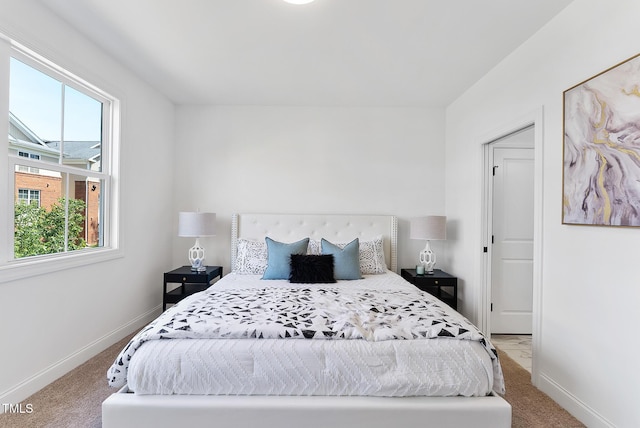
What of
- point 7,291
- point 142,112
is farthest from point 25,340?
point 142,112

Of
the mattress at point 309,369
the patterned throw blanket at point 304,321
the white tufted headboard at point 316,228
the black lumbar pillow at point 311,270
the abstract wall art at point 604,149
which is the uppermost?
the abstract wall art at point 604,149

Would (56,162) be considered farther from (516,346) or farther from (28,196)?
(516,346)

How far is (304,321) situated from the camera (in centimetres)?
191

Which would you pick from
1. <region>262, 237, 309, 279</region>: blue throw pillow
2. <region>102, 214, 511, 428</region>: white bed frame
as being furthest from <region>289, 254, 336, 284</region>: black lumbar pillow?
<region>102, 214, 511, 428</region>: white bed frame

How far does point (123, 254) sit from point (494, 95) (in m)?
3.88

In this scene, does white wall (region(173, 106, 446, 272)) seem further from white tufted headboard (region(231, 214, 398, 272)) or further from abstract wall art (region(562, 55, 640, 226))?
abstract wall art (region(562, 55, 640, 226))

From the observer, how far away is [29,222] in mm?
2199

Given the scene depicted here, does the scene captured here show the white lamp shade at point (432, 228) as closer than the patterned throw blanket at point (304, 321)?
No

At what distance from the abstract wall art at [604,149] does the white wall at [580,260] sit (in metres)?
0.08

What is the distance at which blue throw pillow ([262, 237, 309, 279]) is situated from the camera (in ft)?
10.4

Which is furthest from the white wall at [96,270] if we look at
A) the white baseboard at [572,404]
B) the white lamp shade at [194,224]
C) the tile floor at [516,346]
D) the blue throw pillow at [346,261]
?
the tile floor at [516,346]

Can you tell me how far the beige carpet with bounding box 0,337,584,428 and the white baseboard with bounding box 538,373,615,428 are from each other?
0.12ft

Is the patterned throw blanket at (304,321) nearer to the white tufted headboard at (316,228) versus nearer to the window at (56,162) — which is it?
the window at (56,162)

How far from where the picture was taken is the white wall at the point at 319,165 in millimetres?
4008
